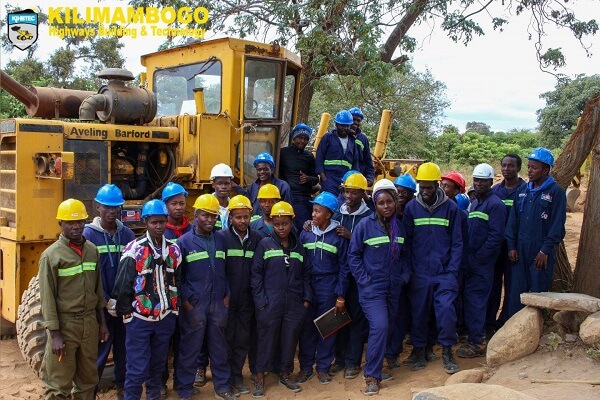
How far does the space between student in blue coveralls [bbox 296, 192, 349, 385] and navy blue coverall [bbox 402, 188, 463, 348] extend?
25.0 inches

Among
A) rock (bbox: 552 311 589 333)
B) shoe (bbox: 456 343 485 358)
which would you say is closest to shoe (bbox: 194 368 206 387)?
shoe (bbox: 456 343 485 358)

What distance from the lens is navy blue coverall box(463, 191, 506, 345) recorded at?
5.55 m

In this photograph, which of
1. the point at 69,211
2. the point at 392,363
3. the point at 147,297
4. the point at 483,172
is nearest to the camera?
the point at 69,211

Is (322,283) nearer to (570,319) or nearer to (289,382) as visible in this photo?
(289,382)

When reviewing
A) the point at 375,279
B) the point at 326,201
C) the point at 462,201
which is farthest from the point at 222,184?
the point at 462,201

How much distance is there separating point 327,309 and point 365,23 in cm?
473

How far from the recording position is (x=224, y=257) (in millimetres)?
4883

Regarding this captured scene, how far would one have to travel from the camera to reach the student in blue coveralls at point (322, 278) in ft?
17.2

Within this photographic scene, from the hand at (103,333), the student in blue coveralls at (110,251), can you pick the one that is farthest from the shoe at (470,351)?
the hand at (103,333)

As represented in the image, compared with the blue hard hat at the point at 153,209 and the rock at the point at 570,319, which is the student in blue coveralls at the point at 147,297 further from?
the rock at the point at 570,319

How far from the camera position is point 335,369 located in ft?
17.6

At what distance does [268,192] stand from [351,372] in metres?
1.72

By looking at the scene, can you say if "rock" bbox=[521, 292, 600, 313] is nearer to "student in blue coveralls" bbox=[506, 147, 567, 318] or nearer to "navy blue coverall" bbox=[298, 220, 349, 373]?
"student in blue coveralls" bbox=[506, 147, 567, 318]

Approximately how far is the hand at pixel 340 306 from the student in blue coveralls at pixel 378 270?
0.16 meters
